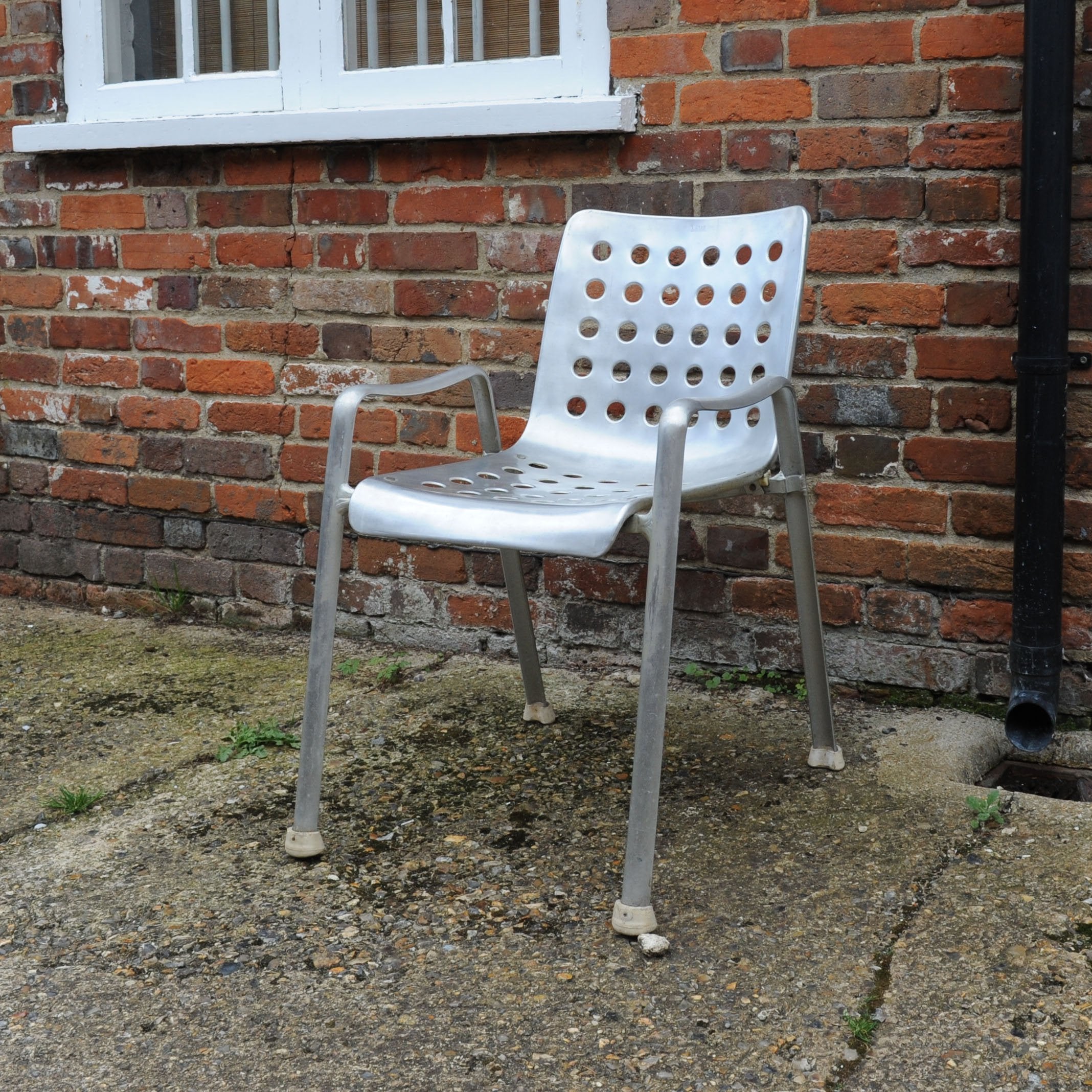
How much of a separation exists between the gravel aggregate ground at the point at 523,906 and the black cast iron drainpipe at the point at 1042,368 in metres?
0.18

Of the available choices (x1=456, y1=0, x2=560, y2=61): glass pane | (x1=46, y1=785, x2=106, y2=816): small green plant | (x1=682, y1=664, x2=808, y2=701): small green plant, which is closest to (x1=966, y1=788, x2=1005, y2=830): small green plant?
(x1=682, y1=664, x2=808, y2=701): small green plant

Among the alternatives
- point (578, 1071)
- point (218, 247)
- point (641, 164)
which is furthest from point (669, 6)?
point (578, 1071)

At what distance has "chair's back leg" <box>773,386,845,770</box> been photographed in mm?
2088

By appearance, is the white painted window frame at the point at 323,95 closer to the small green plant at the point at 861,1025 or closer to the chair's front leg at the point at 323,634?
the chair's front leg at the point at 323,634

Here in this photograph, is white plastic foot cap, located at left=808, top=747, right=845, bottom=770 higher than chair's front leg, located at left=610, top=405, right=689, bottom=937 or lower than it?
lower

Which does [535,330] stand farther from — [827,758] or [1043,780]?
[1043,780]

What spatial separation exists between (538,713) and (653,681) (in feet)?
2.81

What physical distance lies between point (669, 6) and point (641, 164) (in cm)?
30

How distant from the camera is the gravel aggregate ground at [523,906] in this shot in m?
1.48

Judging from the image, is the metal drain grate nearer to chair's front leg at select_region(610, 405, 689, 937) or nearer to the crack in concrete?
the crack in concrete

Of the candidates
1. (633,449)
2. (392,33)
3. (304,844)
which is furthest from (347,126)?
(304,844)

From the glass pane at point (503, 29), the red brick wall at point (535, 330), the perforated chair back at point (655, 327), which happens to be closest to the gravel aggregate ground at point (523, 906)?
the red brick wall at point (535, 330)

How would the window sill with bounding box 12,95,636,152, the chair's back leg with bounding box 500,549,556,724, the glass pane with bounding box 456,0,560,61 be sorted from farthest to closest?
the glass pane with bounding box 456,0,560,61
the window sill with bounding box 12,95,636,152
the chair's back leg with bounding box 500,549,556,724

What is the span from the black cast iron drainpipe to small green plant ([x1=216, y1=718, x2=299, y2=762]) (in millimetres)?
1318
